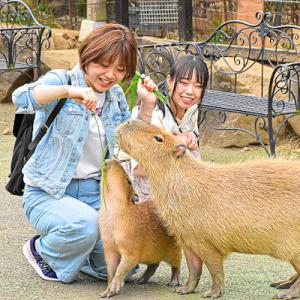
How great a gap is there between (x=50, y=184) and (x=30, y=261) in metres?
0.51

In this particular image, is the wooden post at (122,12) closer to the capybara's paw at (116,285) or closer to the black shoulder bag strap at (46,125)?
the black shoulder bag strap at (46,125)

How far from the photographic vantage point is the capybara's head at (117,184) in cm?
398

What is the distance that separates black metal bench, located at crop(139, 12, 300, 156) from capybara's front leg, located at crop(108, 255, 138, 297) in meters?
3.06

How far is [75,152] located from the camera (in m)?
4.11

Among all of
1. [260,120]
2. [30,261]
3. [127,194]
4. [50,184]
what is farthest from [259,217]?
[260,120]

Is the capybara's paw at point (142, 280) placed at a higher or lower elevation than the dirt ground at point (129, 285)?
higher

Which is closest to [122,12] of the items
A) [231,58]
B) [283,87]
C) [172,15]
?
[172,15]

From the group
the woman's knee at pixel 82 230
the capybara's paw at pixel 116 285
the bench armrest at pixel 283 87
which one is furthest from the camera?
the bench armrest at pixel 283 87

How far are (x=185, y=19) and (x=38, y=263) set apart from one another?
4.92 m

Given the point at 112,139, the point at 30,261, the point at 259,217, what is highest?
the point at 112,139

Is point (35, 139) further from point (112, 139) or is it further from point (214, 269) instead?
point (214, 269)

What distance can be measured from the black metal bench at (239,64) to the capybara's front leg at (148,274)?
2727mm

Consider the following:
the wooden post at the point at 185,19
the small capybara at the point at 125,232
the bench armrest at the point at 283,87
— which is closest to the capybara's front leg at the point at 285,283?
the small capybara at the point at 125,232

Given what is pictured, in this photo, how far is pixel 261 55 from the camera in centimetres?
797
